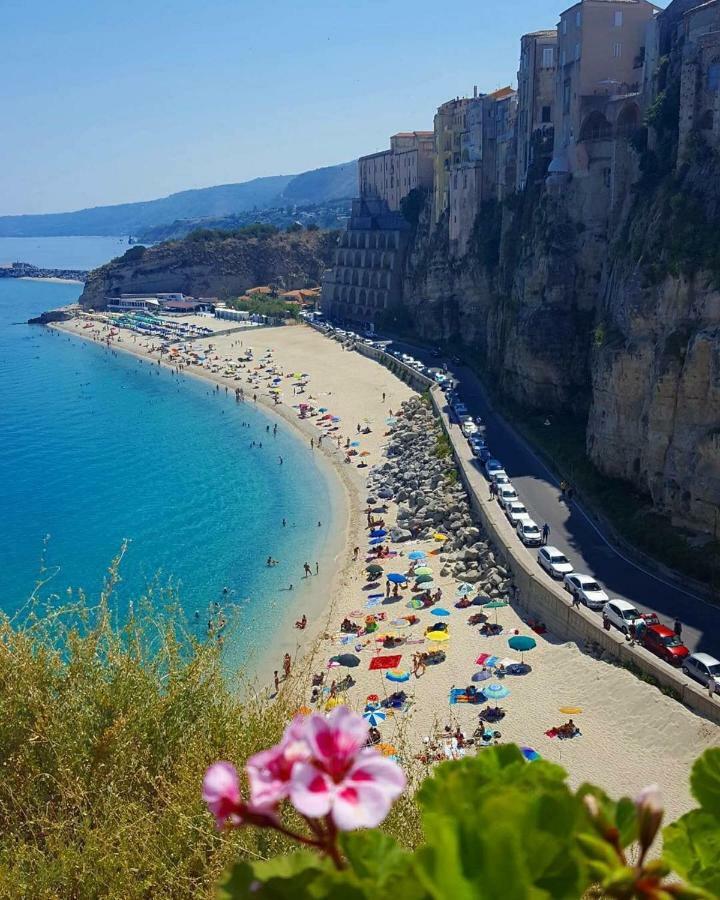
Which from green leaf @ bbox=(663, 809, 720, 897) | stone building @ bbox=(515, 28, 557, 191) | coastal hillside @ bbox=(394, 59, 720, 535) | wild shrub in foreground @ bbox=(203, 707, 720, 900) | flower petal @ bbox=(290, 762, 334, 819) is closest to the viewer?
flower petal @ bbox=(290, 762, 334, 819)

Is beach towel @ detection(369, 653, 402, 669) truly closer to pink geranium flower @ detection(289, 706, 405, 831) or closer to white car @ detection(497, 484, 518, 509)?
white car @ detection(497, 484, 518, 509)

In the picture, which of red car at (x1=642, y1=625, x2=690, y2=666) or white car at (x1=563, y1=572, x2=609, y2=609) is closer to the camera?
red car at (x1=642, y1=625, x2=690, y2=666)

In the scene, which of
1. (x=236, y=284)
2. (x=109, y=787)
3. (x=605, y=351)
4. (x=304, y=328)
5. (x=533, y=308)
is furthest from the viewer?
(x=236, y=284)

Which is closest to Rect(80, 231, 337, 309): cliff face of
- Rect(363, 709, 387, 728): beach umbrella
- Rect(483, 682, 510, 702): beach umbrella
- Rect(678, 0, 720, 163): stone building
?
Rect(678, 0, 720, 163): stone building

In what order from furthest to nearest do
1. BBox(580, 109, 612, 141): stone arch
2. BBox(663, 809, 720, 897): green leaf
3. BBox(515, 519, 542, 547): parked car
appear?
BBox(580, 109, 612, 141): stone arch
BBox(515, 519, 542, 547): parked car
BBox(663, 809, 720, 897): green leaf

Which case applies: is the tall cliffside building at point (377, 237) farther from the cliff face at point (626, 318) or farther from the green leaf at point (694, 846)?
the green leaf at point (694, 846)

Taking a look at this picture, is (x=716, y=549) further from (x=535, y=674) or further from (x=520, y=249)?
(x=520, y=249)

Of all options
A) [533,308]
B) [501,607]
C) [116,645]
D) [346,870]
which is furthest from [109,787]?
[533,308]
